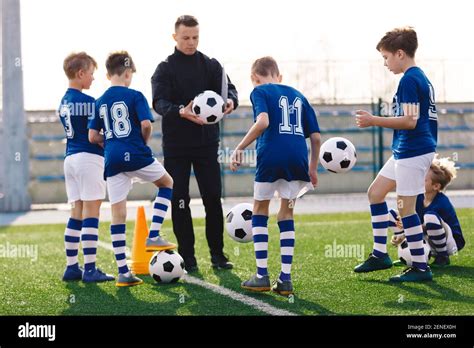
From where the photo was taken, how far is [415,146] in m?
6.70

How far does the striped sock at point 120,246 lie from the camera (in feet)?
23.0

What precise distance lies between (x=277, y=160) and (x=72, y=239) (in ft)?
7.48

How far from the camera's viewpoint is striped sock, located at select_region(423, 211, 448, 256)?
7.55 metres

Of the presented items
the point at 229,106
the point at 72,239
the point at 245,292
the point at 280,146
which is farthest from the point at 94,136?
the point at 245,292

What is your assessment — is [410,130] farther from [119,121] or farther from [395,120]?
[119,121]

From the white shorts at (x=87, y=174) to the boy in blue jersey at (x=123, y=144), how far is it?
344 millimetres

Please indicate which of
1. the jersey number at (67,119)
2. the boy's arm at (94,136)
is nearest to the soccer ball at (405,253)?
the boy's arm at (94,136)

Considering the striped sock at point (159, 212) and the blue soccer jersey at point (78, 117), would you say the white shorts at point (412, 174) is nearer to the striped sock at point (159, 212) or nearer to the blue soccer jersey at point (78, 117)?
the striped sock at point (159, 212)

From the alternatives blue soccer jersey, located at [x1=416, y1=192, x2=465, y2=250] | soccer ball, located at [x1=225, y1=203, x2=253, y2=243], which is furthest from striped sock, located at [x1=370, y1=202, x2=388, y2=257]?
soccer ball, located at [x1=225, y1=203, x2=253, y2=243]

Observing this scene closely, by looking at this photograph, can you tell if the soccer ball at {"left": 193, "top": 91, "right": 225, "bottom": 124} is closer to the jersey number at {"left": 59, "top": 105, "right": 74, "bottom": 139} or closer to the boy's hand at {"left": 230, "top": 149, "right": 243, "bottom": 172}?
the boy's hand at {"left": 230, "top": 149, "right": 243, "bottom": 172}

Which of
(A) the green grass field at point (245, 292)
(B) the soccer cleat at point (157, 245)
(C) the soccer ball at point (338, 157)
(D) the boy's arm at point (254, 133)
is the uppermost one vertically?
(D) the boy's arm at point (254, 133)

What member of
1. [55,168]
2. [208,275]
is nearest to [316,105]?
[55,168]

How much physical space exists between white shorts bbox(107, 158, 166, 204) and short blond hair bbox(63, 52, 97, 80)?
3.62ft
